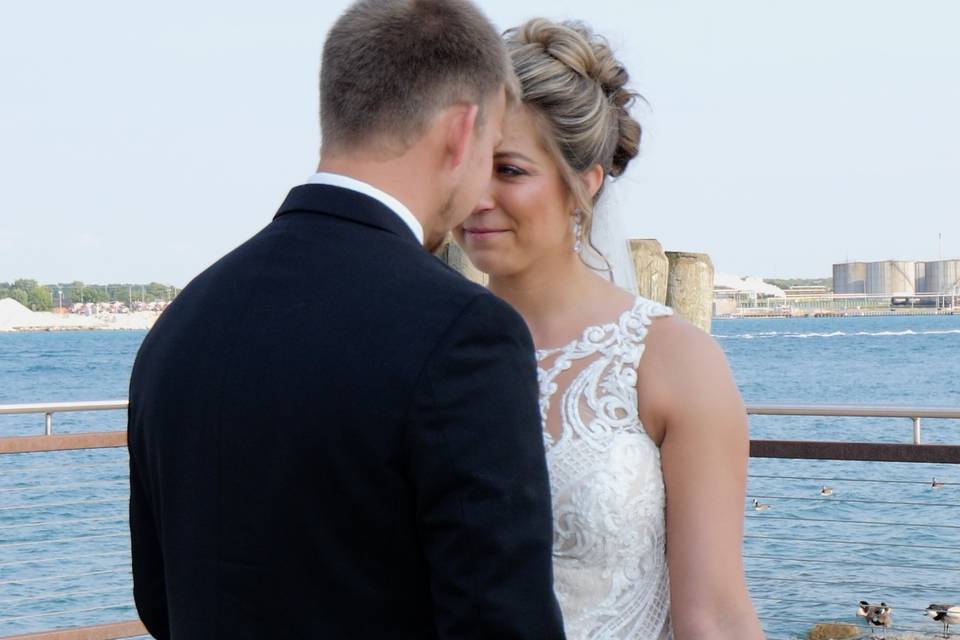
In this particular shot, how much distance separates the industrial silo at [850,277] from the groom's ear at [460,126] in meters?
106

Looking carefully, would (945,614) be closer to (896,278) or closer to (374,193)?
(374,193)

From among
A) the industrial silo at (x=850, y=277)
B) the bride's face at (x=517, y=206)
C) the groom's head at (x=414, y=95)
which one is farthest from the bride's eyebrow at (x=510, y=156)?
the industrial silo at (x=850, y=277)

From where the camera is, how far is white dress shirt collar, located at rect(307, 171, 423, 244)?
1.33m

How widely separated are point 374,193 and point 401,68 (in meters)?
0.14

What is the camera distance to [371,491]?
122cm

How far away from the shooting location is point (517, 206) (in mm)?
1996

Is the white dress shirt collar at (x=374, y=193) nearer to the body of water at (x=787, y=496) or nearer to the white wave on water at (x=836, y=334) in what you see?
the body of water at (x=787, y=496)

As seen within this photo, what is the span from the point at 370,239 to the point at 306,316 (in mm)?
117

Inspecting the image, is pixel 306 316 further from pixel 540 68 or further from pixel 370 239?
pixel 540 68

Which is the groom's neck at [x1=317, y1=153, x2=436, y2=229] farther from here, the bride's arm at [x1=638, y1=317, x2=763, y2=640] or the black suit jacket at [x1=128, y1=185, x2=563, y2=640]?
the bride's arm at [x1=638, y1=317, x2=763, y2=640]

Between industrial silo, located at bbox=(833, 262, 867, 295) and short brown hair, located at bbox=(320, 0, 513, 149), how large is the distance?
105989 millimetres

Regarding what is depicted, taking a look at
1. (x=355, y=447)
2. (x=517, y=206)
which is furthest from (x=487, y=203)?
(x=355, y=447)

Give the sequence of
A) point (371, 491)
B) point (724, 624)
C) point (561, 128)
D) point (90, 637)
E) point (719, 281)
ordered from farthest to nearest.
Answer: point (719, 281) < point (90, 637) < point (561, 128) < point (724, 624) < point (371, 491)

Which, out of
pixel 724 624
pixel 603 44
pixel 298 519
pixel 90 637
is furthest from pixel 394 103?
pixel 90 637
